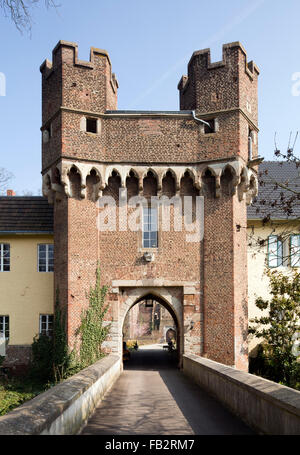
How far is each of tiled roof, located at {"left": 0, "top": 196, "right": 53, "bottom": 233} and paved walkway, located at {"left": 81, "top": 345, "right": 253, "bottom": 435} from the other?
8.82 m

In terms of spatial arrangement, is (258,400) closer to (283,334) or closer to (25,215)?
(283,334)

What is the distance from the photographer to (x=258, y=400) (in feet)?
23.1

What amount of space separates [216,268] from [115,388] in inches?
234

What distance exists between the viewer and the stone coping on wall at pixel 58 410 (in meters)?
5.12

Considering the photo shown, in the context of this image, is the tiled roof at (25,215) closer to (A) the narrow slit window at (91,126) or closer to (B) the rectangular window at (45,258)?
(B) the rectangular window at (45,258)

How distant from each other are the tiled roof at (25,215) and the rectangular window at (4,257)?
790 mm

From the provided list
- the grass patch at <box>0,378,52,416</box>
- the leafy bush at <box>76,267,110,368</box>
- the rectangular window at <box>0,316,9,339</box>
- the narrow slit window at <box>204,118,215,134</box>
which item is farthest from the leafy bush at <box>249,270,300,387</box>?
the rectangular window at <box>0,316,9,339</box>

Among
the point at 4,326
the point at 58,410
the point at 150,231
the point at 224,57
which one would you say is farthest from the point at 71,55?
the point at 58,410

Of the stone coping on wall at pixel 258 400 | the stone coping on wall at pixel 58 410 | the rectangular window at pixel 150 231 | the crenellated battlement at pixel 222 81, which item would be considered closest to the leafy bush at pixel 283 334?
the rectangular window at pixel 150 231

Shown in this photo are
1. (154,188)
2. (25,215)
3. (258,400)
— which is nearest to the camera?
(258,400)

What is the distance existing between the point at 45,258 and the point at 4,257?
1858mm

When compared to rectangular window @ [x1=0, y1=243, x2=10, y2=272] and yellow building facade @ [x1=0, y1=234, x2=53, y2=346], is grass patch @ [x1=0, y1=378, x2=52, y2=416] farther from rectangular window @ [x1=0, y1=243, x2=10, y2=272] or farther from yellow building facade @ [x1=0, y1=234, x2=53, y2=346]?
rectangular window @ [x1=0, y1=243, x2=10, y2=272]
